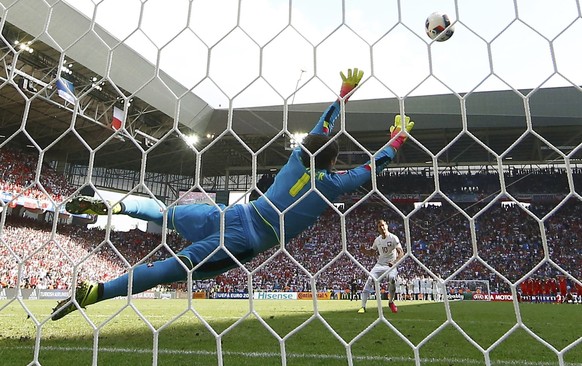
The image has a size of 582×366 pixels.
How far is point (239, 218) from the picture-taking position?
9.36ft

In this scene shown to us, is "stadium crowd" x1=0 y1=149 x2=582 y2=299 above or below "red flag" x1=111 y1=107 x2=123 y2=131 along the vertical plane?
below

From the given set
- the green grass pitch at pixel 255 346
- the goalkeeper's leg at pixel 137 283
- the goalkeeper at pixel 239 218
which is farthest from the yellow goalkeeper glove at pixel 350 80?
the goalkeeper's leg at pixel 137 283

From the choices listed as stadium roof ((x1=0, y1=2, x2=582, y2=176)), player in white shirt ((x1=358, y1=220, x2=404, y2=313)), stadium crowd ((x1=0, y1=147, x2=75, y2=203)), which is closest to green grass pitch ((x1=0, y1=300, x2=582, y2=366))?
player in white shirt ((x1=358, y1=220, x2=404, y2=313))

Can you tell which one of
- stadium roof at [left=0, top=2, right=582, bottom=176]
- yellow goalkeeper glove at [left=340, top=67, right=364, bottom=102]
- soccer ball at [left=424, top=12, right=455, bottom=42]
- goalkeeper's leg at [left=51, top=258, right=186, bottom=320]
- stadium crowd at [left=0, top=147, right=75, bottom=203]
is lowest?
goalkeeper's leg at [left=51, top=258, right=186, bottom=320]

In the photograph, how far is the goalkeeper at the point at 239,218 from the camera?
8.29ft

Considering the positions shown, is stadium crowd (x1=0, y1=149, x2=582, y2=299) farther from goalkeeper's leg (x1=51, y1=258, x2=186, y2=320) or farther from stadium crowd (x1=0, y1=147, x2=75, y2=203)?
goalkeeper's leg (x1=51, y1=258, x2=186, y2=320)

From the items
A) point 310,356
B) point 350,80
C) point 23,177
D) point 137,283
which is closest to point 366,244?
point 23,177

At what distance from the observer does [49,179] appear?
1820cm

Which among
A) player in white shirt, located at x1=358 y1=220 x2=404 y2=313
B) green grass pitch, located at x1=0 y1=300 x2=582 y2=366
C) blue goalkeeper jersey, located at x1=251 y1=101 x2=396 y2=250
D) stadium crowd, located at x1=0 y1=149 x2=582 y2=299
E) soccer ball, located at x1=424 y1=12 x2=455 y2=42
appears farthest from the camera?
stadium crowd, located at x1=0 y1=149 x2=582 y2=299

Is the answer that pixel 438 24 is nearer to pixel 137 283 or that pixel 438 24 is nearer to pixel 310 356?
pixel 310 356

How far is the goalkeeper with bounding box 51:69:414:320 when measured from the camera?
99.4 inches

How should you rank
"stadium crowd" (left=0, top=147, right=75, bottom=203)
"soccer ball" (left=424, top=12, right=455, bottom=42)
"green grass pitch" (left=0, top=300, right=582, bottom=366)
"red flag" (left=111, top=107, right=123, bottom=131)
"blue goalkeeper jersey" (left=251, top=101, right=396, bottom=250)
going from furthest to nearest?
1. "stadium crowd" (left=0, top=147, right=75, bottom=203)
2. "red flag" (left=111, top=107, right=123, bottom=131)
3. "blue goalkeeper jersey" (left=251, top=101, right=396, bottom=250)
4. "green grass pitch" (left=0, top=300, right=582, bottom=366)
5. "soccer ball" (left=424, top=12, right=455, bottom=42)

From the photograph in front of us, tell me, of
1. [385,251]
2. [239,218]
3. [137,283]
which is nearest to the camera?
[137,283]

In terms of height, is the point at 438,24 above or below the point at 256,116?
below
